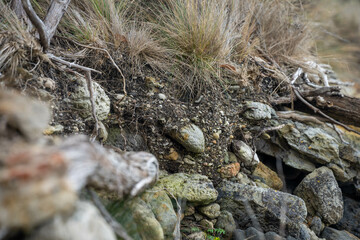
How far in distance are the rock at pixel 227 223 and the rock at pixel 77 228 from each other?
4.48ft

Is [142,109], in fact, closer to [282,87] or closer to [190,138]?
[190,138]

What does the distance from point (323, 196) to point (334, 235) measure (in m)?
0.33

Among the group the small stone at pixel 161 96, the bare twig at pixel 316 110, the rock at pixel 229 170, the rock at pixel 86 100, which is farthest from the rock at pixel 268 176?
the rock at pixel 86 100

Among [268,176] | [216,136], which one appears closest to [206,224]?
[216,136]

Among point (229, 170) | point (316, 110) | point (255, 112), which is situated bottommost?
point (229, 170)

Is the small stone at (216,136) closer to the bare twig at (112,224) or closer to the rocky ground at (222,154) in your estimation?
the rocky ground at (222,154)

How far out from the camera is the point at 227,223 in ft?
6.52

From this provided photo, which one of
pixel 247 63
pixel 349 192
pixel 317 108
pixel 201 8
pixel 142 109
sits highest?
pixel 201 8

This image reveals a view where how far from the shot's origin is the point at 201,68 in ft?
8.07

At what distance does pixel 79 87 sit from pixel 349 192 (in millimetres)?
2901

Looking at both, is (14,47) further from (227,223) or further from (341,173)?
(341,173)

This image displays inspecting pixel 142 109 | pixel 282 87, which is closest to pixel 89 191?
pixel 142 109

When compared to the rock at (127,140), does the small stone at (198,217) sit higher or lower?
lower

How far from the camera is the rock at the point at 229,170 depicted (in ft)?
7.64
